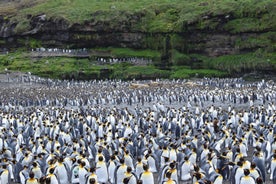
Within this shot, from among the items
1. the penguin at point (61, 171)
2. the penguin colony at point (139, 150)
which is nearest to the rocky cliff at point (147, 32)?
the penguin colony at point (139, 150)

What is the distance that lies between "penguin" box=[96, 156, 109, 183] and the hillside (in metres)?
48.9

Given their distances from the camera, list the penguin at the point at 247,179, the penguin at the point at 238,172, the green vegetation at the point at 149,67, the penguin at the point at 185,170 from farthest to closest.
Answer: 1. the green vegetation at the point at 149,67
2. the penguin at the point at 185,170
3. the penguin at the point at 238,172
4. the penguin at the point at 247,179

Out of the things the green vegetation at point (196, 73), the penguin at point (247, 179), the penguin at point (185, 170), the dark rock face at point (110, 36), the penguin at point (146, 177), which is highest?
the dark rock face at point (110, 36)

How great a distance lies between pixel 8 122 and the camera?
24.6m

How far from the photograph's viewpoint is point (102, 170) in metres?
13.3

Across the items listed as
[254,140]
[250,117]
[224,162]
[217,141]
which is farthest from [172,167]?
[250,117]

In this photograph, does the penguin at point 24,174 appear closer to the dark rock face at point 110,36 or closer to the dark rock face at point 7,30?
the dark rock face at point 110,36

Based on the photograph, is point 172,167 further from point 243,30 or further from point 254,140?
point 243,30

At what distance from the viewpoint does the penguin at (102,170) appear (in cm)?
1321

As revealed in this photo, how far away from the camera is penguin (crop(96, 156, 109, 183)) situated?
520 inches

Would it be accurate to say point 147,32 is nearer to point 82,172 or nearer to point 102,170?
point 102,170

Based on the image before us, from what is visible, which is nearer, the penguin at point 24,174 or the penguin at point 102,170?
the penguin at point 24,174

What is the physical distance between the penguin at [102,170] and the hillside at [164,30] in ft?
161

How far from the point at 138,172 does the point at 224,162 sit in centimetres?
293
